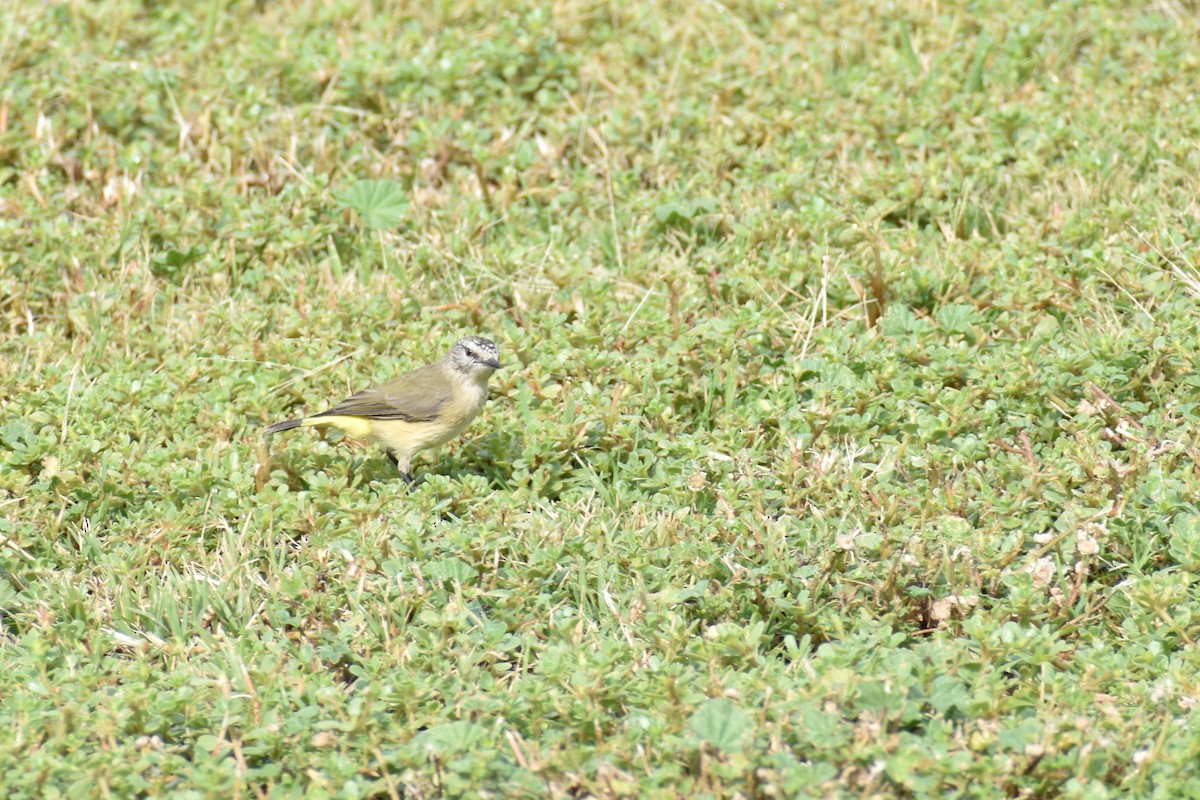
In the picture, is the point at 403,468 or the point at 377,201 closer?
the point at 403,468

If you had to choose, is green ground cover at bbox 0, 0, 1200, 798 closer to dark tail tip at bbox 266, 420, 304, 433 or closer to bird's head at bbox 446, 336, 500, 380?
dark tail tip at bbox 266, 420, 304, 433

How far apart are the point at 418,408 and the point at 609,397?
2.98 feet

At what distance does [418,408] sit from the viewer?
6770mm

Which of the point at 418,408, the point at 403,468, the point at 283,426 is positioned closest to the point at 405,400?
the point at 418,408

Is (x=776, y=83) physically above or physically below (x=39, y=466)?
above

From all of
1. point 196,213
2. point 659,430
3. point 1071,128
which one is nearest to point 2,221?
point 196,213

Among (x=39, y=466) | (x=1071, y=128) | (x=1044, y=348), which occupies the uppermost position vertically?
(x=1071, y=128)

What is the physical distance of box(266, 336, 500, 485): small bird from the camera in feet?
22.3

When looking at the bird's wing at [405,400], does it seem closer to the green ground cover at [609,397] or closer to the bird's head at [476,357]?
the bird's head at [476,357]

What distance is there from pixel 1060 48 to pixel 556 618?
19.8 feet

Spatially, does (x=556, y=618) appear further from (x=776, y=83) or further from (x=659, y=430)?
(x=776, y=83)

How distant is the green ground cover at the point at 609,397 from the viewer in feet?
15.6

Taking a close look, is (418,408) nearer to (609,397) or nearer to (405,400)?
(405,400)

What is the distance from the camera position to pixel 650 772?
4.48 m
